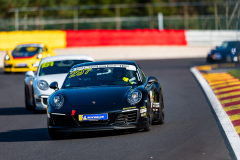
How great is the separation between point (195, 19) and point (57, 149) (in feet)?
102

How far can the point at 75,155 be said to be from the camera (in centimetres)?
688

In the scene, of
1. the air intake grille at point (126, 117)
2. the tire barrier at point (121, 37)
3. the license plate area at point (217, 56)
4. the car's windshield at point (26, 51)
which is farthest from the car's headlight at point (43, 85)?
the tire barrier at point (121, 37)

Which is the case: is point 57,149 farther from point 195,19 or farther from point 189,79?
point 195,19

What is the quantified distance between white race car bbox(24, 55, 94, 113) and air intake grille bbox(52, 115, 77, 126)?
369 cm

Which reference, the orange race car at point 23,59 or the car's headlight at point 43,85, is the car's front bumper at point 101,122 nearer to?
the car's headlight at point 43,85

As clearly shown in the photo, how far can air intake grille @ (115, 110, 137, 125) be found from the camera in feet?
26.0

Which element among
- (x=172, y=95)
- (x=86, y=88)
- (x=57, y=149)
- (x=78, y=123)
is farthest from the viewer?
(x=172, y=95)

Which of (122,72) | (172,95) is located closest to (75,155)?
(122,72)

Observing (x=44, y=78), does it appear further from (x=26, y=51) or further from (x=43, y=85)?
(x=26, y=51)

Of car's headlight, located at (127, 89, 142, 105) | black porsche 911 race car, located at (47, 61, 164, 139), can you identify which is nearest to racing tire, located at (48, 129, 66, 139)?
black porsche 911 race car, located at (47, 61, 164, 139)

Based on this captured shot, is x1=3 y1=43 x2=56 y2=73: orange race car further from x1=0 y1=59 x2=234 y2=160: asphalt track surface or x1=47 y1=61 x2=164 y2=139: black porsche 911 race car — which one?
x1=47 y1=61 x2=164 y2=139: black porsche 911 race car

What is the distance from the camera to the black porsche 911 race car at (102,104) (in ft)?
25.9

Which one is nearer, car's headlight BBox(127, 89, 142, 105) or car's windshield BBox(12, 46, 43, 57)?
car's headlight BBox(127, 89, 142, 105)

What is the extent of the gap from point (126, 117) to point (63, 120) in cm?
94
